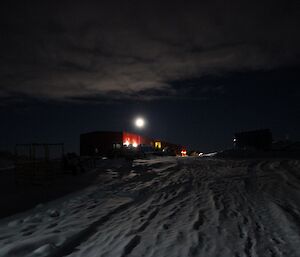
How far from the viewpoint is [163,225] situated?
7832 mm

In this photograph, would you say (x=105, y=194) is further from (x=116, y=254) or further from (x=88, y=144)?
(x=88, y=144)

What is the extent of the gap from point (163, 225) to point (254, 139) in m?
56.2

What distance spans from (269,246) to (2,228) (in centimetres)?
601

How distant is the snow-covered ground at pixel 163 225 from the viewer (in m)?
6.18

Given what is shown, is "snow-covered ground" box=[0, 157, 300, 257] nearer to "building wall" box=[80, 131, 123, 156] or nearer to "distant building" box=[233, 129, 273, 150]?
"distant building" box=[233, 129, 273, 150]

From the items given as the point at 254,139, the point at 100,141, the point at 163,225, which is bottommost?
the point at 163,225

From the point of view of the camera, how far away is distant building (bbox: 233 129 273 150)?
191ft

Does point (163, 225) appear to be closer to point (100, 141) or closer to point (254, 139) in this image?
point (254, 139)

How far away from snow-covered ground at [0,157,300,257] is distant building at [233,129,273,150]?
46619 millimetres

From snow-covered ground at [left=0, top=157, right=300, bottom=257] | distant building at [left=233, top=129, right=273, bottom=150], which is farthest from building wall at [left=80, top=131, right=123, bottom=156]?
snow-covered ground at [left=0, top=157, right=300, bottom=257]

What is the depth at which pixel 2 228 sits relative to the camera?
8.17 metres

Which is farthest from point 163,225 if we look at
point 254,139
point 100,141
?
point 100,141

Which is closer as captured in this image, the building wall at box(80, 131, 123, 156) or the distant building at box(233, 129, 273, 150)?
the distant building at box(233, 129, 273, 150)

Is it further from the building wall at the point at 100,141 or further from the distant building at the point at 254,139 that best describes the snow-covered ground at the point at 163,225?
the building wall at the point at 100,141
